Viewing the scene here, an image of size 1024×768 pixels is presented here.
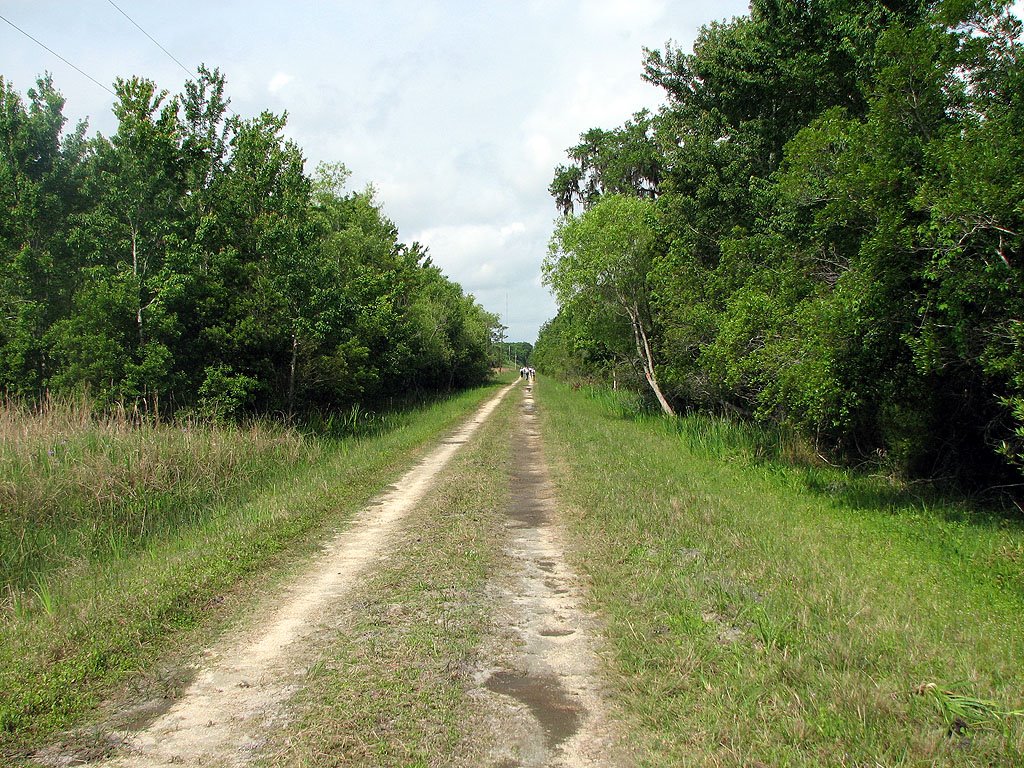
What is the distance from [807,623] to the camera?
Result: 15.5ft

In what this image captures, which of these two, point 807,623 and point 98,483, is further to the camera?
point 98,483

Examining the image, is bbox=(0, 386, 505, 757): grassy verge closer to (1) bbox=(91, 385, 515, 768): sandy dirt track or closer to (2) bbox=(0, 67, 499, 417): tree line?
(1) bbox=(91, 385, 515, 768): sandy dirt track


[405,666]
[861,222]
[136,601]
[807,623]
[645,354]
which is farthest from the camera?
[645,354]

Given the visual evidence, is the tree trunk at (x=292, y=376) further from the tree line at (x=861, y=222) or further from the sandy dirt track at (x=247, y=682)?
the sandy dirt track at (x=247, y=682)

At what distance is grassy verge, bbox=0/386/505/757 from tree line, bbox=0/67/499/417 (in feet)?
23.9

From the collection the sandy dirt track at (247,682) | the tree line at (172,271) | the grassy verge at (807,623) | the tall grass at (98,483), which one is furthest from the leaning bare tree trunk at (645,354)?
the sandy dirt track at (247,682)

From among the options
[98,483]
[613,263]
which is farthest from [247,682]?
[613,263]

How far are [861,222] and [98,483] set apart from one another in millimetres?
11813

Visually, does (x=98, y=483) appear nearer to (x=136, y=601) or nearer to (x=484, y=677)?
(x=136, y=601)

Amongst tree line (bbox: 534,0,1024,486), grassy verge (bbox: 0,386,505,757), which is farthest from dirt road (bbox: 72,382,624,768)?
tree line (bbox: 534,0,1024,486)

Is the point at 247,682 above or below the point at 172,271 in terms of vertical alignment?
below

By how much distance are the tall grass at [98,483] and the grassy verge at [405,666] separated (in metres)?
3.73

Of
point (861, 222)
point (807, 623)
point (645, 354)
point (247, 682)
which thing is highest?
point (861, 222)

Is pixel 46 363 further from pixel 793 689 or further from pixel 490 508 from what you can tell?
pixel 793 689
